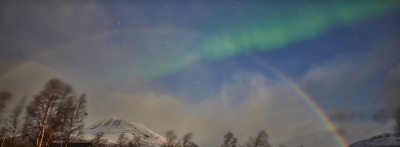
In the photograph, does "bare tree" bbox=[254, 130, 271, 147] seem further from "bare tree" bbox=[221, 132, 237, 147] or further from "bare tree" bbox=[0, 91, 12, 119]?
"bare tree" bbox=[0, 91, 12, 119]

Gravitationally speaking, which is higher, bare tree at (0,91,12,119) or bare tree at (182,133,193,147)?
bare tree at (182,133,193,147)

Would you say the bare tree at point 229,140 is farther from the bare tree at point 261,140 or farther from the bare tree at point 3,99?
the bare tree at point 3,99

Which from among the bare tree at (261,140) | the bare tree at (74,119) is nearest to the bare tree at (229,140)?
the bare tree at (261,140)

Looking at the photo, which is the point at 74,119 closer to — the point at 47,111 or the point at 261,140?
the point at 47,111

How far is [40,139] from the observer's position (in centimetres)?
2153

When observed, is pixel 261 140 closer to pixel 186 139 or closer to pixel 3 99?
pixel 186 139

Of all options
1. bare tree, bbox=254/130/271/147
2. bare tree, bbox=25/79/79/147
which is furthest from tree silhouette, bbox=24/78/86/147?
bare tree, bbox=254/130/271/147

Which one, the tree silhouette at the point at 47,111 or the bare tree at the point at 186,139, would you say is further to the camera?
the bare tree at the point at 186,139

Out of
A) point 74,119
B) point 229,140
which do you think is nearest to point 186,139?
point 229,140

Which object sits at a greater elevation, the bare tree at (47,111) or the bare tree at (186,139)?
the bare tree at (186,139)

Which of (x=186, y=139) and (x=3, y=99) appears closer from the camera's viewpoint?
(x=3, y=99)

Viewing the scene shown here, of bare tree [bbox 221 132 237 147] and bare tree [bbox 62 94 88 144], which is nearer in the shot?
bare tree [bbox 62 94 88 144]

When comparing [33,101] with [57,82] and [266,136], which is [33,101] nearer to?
[57,82]

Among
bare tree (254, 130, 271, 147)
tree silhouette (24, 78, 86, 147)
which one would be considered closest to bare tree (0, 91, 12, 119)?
tree silhouette (24, 78, 86, 147)
